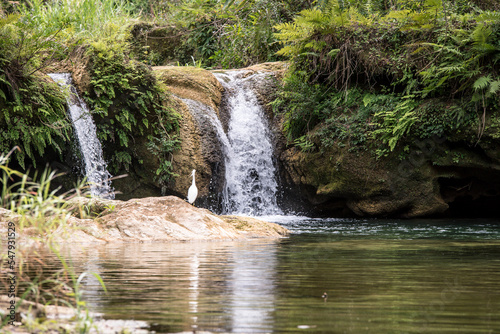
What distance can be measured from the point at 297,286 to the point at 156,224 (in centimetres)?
438

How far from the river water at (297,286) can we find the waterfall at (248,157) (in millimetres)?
7090

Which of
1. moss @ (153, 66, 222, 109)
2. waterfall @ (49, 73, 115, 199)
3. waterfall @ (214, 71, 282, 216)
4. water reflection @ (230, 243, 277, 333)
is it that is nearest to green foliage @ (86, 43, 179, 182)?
waterfall @ (49, 73, 115, 199)

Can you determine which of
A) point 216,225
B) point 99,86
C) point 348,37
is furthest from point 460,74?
point 99,86

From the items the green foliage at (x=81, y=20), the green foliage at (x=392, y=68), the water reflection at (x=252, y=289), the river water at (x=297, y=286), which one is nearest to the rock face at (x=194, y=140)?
the green foliage at (x=81, y=20)

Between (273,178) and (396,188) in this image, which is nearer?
(396,188)

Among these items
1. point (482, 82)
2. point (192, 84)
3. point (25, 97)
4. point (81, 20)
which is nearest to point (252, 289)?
point (482, 82)

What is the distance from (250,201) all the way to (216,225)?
6.20 metres

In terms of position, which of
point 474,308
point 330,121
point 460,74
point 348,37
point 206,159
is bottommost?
point 474,308

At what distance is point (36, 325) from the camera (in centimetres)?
252

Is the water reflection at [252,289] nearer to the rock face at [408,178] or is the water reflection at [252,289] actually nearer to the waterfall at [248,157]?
the rock face at [408,178]

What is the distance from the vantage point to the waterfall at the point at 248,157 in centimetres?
1459

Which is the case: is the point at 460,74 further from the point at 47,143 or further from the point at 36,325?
the point at 36,325

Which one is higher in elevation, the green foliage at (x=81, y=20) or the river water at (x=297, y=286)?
the green foliage at (x=81, y=20)

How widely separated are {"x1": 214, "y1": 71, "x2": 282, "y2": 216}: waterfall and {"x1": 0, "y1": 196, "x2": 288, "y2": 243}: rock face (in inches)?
219
